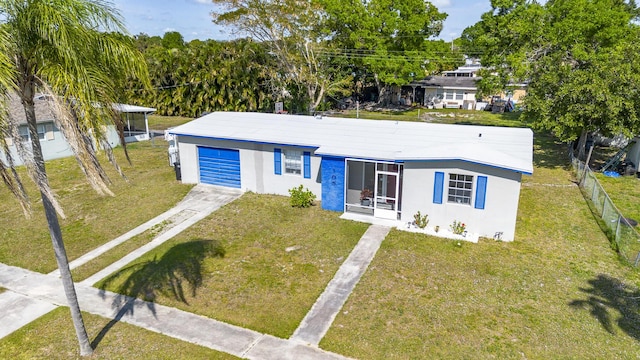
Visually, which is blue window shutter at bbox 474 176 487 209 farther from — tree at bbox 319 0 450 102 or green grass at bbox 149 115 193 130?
tree at bbox 319 0 450 102

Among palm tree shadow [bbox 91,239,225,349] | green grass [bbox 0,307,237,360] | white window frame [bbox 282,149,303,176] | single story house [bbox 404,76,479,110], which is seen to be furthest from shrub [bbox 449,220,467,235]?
single story house [bbox 404,76,479,110]

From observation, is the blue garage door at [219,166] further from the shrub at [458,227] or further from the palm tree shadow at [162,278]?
the shrub at [458,227]

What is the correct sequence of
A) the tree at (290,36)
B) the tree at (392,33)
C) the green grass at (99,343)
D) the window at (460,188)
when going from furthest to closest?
the tree at (392,33) → the tree at (290,36) → the window at (460,188) → the green grass at (99,343)

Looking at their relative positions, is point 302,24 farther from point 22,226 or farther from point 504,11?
point 22,226

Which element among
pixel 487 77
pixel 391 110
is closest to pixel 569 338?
pixel 487 77

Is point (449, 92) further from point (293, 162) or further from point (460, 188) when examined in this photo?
point (460, 188)

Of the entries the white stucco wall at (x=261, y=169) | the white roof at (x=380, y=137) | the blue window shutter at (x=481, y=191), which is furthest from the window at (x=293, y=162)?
the blue window shutter at (x=481, y=191)
